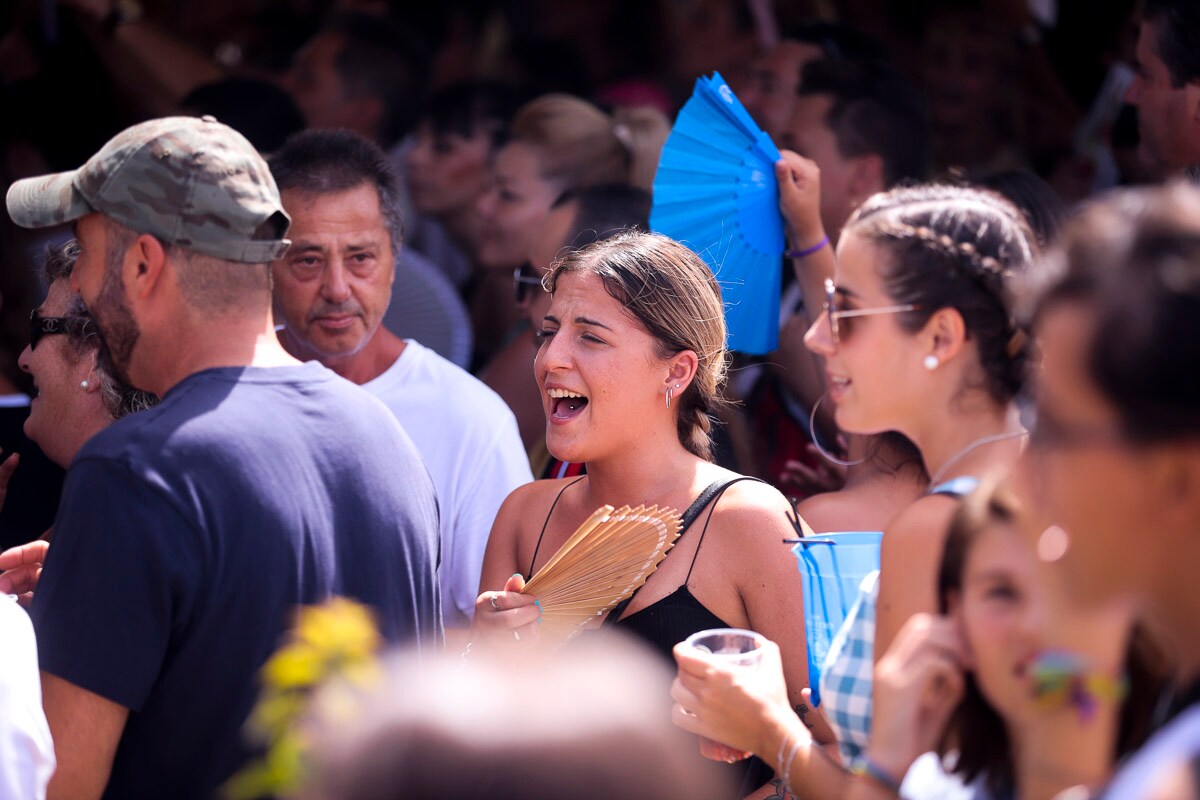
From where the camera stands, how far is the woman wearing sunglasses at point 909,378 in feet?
6.31

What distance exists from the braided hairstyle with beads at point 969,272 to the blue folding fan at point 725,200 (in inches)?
44.8

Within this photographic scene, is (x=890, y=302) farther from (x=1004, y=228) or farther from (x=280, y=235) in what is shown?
(x=280, y=235)

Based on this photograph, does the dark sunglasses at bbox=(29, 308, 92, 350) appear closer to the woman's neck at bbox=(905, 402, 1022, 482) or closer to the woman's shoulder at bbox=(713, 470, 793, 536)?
the woman's shoulder at bbox=(713, 470, 793, 536)

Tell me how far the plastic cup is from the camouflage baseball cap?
3.18 feet

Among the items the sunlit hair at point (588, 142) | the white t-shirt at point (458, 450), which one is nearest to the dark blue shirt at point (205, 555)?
the white t-shirt at point (458, 450)

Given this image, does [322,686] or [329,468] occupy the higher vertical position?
[322,686]

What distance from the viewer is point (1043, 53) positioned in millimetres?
6387

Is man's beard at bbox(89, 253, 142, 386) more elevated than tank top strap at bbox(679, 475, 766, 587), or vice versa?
man's beard at bbox(89, 253, 142, 386)

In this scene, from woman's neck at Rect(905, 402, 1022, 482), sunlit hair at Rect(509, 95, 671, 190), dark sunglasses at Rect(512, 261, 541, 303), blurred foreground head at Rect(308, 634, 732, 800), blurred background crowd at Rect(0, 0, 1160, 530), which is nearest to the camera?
blurred foreground head at Rect(308, 634, 732, 800)

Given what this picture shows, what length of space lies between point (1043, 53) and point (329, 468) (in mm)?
5409

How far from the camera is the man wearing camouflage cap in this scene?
186 cm

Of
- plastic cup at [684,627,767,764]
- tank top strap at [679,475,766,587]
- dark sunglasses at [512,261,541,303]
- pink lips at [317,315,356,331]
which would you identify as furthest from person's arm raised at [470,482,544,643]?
dark sunglasses at [512,261,541,303]

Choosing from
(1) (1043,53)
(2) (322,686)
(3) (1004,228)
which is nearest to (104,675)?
(2) (322,686)

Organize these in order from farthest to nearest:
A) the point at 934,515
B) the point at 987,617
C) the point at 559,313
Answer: the point at 559,313 < the point at 934,515 < the point at 987,617
